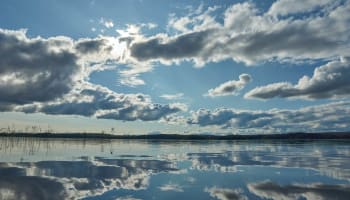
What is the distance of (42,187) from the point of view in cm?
2550

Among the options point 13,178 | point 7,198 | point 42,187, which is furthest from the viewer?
point 13,178

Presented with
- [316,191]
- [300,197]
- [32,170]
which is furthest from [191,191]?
[32,170]

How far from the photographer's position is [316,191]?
1006 inches

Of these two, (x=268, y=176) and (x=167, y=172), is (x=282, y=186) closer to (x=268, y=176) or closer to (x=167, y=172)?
(x=268, y=176)

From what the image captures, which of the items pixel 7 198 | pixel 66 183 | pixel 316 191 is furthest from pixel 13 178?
pixel 316 191

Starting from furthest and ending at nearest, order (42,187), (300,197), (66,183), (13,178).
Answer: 1. (13,178)
2. (66,183)
3. (42,187)
4. (300,197)

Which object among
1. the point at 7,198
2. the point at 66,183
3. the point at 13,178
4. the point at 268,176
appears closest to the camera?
the point at 7,198

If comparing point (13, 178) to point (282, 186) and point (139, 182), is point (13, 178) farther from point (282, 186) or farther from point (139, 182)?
point (282, 186)

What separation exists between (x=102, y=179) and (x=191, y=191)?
29.4 ft

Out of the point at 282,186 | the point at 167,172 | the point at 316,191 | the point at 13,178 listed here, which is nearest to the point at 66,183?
the point at 13,178

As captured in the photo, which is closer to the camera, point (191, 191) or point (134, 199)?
point (134, 199)

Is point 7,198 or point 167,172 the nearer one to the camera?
point 7,198

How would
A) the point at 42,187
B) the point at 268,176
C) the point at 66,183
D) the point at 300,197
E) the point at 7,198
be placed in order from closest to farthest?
the point at 7,198
the point at 300,197
the point at 42,187
the point at 66,183
the point at 268,176

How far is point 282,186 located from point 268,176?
618cm
